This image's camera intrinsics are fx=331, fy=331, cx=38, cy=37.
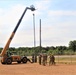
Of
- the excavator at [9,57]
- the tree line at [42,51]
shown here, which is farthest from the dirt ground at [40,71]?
the tree line at [42,51]

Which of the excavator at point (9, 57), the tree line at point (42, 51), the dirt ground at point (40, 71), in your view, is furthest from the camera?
the tree line at point (42, 51)

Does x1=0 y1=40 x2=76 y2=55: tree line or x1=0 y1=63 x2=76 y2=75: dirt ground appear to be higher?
x1=0 y1=40 x2=76 y2=55: tree line

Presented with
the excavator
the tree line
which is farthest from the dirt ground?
the tree line

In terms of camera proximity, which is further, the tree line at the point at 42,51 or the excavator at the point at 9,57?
the tree line at the point at 42,51

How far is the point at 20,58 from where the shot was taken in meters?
49.8

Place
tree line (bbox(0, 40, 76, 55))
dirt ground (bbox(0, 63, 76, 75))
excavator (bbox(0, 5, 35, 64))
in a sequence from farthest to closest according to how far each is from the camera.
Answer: tree line (bbox(0, 40, 76, 55)) < excavator (bbox(0, 5, 35, 64)) < dirt ground (bbox(0, 63, 76, 75))

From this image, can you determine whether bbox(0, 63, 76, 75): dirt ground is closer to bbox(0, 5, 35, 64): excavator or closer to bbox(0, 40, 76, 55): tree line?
bbox(0, 5, 35, 64): excavator

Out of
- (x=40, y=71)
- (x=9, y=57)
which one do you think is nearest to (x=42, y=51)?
(x=9, y=57)

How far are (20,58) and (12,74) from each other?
20598 mm

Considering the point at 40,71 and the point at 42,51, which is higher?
the point at 42,51

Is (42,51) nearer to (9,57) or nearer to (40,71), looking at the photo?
(9,57)

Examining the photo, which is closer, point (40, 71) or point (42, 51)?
point (40, 71)

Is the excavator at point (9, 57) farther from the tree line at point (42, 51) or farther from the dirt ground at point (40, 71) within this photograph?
the dirt ground at point (40, 71)

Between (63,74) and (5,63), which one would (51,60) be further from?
(63,74)
